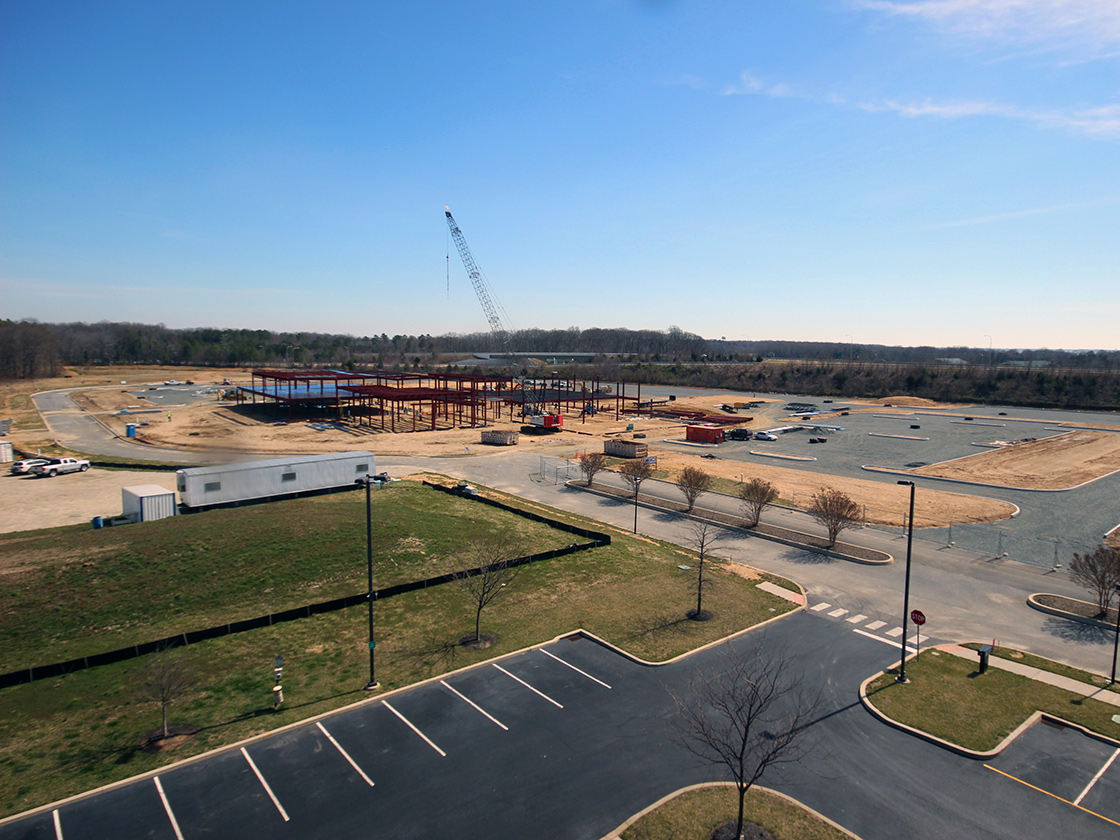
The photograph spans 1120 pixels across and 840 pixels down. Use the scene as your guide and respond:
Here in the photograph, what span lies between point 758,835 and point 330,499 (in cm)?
3710

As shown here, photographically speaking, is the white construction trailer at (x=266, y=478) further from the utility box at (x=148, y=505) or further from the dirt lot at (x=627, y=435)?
the dirt lot at (x=627, y=435)

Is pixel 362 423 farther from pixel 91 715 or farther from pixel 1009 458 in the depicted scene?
pixel 1009 458

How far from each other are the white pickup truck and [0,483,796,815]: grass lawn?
966 inches

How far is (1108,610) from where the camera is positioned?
2817 centimetres

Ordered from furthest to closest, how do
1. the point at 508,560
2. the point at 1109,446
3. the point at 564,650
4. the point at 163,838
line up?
1. the point at 1109,446
2. the point at 508,560
3. the point at 564,650
4. the point at 163,838

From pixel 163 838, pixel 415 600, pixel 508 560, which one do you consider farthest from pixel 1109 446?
pixel 163 838

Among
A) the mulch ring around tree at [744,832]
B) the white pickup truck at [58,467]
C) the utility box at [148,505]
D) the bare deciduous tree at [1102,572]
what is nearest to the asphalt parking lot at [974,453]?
A: the bare deciduous tree at [1102,572]

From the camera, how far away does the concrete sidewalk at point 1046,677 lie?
21266mm

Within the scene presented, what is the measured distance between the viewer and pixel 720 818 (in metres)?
15.3

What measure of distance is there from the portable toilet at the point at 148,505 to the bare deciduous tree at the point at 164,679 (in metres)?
19.4

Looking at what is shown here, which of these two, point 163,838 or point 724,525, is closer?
point 163,838

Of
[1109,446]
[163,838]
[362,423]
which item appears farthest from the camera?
[362,423]

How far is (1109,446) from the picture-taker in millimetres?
77938

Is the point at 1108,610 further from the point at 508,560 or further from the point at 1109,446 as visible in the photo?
the point at 1109,446
